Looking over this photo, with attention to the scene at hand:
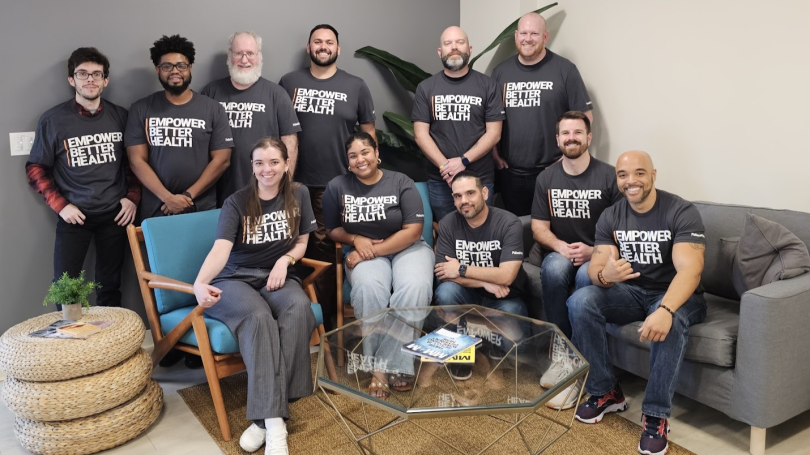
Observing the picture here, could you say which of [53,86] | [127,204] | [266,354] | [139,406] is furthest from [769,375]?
[53,86]

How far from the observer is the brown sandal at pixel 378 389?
7.41ft

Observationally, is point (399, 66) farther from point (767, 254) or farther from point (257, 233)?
point (767, 254)

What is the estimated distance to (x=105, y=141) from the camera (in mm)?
3568

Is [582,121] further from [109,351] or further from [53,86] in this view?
[53,86]

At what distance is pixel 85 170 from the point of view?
351 centimetres

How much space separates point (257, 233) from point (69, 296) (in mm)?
831

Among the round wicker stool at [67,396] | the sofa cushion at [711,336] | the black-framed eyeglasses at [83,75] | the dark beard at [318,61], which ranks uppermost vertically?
the dark beard at [318,61]

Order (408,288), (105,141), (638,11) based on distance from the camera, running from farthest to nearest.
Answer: (638,11) → (105,141) → (408,288)

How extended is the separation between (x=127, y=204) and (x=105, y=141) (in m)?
0.34

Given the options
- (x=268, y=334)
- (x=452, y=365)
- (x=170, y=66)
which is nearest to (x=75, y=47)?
(x=170, y=66)

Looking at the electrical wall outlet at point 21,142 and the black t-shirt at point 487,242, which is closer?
the black t-shirt at point 487,242

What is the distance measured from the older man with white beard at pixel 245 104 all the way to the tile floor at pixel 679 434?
134 cm

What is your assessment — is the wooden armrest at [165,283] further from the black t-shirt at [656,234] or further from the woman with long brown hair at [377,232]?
the black t-shirt at [656,234]

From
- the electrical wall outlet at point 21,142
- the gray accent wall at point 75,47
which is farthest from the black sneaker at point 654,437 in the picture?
the electrical wall outlet at point 21,142
